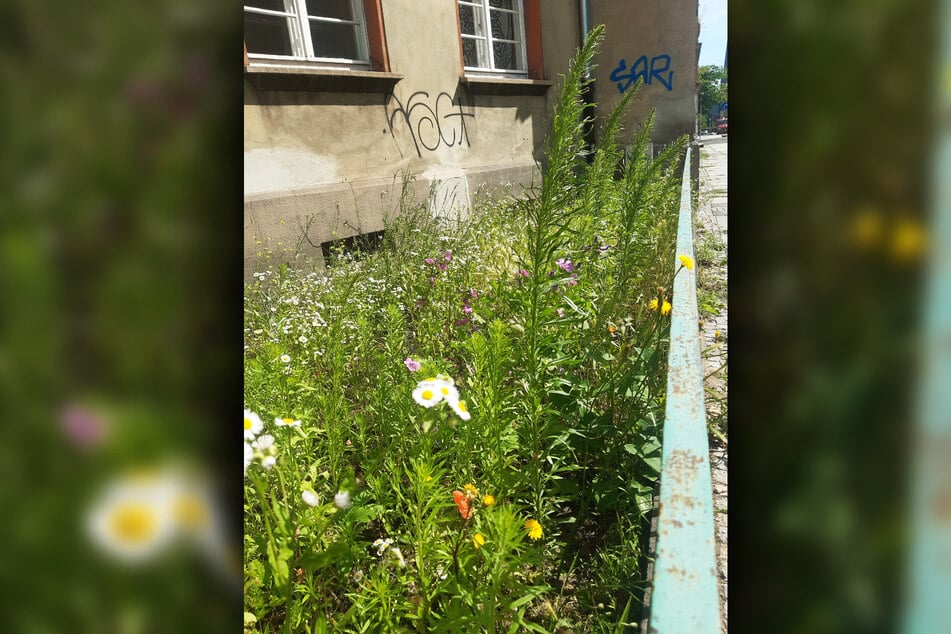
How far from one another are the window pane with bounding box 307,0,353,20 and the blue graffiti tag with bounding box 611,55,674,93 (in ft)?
21.7

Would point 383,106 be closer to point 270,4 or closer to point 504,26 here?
point 270,4

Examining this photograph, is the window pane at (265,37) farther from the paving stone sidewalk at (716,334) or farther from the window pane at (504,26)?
the paving stone sidewalk at (716,334)

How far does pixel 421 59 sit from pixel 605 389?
18.1 ft

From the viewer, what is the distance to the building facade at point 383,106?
16.2 feet

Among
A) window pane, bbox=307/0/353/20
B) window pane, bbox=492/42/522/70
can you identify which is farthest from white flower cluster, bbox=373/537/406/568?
window pane, bbox=492/42/522/70

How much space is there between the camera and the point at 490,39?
814 centimetres

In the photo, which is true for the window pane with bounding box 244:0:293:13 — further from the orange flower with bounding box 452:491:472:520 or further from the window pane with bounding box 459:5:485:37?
the orange flower with bounding box 452:491:472:520

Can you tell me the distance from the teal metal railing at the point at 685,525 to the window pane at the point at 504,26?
8.64 meters

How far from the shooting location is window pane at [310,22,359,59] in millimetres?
6305

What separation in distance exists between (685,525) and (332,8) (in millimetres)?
6905
